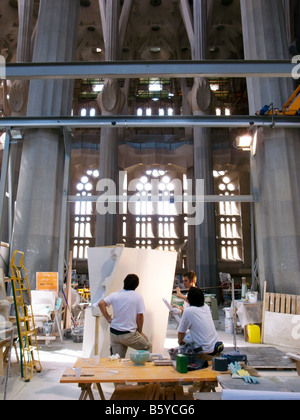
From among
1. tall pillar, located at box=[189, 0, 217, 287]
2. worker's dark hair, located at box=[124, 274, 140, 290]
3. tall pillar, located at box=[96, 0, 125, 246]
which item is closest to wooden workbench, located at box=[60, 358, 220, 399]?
worker's dark hair, located at box=[124, 274, 140, 290]

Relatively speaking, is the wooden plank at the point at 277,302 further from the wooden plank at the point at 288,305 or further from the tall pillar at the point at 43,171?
the tall pillar at the point at 43,171

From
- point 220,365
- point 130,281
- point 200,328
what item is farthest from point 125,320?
point 220,365

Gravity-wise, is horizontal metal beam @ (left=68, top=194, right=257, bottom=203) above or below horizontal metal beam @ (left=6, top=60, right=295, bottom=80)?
below

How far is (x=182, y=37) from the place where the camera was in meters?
27.1

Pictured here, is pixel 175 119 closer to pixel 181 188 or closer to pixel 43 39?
pixel 43 39

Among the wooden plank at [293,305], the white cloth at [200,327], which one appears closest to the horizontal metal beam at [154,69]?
the white cloth at [200,327]

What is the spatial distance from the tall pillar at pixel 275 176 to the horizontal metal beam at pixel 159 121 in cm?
74

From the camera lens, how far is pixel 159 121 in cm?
920

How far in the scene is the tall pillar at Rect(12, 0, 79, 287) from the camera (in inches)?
406

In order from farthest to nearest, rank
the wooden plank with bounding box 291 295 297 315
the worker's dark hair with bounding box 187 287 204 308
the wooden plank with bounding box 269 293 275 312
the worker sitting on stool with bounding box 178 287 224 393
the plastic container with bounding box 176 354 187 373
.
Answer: the wooden plank with bounding box 269 293 275 312, the wooden plank with bounding box 291 295 297 315, the worker's dark hair with bounding box 187 287 204 308, the worker sitting on stool with bounding box 178 287 224 393, the plastic container with bounding box 176 354 187 373

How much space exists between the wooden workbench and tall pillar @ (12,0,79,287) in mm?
7188

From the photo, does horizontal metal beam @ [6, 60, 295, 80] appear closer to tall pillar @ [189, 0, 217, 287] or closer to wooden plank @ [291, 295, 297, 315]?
wooden plank @ [291, 295, 297, 315]

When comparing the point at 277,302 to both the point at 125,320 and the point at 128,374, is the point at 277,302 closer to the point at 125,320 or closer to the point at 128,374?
the point at 125,320
